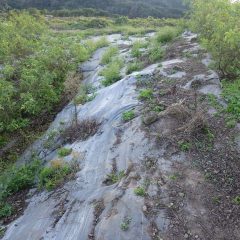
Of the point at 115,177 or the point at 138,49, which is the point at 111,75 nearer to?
the point at 138,49

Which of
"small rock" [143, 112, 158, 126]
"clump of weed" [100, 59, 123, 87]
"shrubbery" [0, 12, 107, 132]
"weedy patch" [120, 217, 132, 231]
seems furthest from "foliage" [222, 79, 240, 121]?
"shrubbery" [0, 12, 107, 132]

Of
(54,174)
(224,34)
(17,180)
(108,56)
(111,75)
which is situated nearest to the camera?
(54,174)

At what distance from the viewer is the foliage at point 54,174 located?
7675 mm

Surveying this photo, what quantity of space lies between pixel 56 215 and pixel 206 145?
3.33m

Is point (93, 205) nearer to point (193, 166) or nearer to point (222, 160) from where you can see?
point (193, 166)

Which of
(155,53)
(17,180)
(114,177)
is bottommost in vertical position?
(17,180)

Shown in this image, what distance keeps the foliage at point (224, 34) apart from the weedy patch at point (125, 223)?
546 centimetres

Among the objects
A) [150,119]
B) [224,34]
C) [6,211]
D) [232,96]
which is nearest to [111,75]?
[224,34]

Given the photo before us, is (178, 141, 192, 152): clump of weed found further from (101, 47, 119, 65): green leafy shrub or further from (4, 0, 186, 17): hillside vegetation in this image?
(4, 0, 186, 17): hillside vegetation

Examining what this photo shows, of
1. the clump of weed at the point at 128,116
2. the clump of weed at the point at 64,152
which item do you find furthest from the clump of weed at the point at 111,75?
the clump of weed at the point at 64,152

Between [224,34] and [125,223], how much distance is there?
6.53 metres

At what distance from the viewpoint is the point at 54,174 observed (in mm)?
8023

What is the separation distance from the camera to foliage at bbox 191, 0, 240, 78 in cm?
998

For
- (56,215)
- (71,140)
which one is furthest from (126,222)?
(71,140)
